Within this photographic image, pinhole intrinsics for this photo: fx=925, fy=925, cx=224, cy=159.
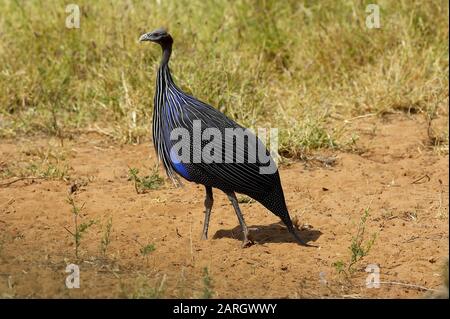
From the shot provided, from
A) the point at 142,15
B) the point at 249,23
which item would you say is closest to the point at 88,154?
the point at 142,15

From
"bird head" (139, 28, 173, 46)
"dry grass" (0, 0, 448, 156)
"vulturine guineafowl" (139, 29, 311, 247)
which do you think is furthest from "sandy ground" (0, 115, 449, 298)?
"bird head" (139, 28, 173, 46)

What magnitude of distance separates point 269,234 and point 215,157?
2.57ft

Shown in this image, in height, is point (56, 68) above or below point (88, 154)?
above

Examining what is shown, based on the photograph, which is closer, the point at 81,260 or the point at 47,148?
the point at 81,260

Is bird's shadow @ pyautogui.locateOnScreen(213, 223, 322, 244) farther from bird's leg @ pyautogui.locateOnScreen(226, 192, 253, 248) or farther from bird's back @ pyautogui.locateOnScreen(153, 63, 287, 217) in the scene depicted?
bird's back @ pyautogui.locateOnScreen(153, 63, 287, 217)

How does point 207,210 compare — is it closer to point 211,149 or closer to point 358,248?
point 211,149

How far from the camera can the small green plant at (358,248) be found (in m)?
5.18

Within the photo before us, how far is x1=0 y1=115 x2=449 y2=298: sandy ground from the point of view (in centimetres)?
483

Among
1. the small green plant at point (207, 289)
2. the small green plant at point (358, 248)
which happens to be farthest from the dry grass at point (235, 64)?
the small green plant at point (207, 289)

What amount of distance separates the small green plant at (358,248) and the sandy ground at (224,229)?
47 mm

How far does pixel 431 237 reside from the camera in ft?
19.1

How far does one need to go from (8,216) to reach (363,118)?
3450 millimetres

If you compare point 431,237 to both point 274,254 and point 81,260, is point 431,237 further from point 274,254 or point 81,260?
point 81,260

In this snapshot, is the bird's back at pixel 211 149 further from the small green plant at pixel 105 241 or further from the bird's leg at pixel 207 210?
the small green plant at pixel 105 241
